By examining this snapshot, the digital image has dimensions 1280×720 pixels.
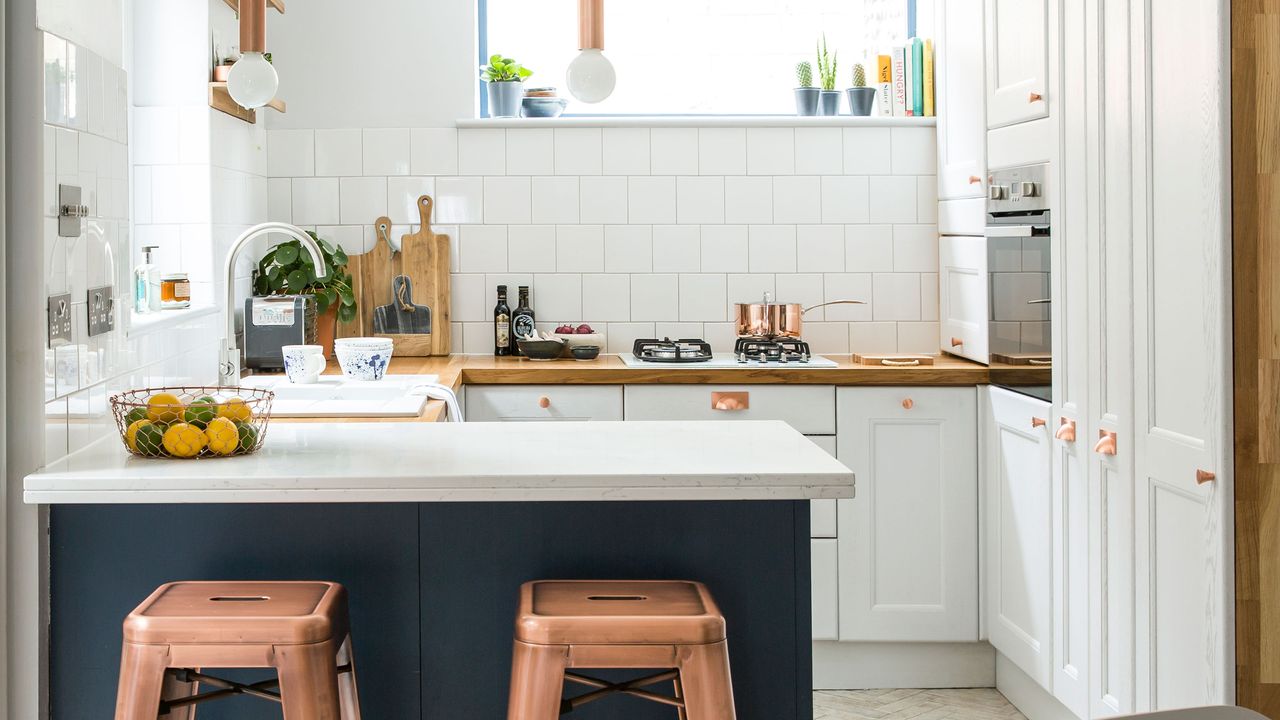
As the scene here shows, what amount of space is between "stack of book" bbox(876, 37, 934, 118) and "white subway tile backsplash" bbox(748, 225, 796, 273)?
1.84 ft

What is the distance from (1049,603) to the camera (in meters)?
3.30

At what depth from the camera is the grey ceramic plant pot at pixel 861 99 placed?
438cm

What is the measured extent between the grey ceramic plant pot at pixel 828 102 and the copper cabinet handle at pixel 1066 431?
5.50ft

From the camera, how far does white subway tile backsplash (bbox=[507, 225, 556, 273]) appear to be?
14.4 ft

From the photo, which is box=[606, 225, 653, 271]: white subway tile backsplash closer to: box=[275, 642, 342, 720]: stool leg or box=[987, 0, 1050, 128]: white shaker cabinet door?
box=[987, 0, 1050, 128]: white shaker cabinet door

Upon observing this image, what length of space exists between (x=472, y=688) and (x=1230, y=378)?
1.49 metres

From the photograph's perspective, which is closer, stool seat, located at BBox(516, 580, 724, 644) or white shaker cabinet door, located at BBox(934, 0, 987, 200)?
stool seat, located at BBox(516, 580, 724, 644)

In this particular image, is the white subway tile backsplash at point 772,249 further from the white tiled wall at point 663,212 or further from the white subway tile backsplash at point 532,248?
the white subway tile backsplash at point 532,248

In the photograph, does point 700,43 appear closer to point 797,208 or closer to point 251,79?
point 797,208

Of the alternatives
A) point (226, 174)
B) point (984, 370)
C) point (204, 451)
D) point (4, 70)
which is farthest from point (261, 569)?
point (984, 370)

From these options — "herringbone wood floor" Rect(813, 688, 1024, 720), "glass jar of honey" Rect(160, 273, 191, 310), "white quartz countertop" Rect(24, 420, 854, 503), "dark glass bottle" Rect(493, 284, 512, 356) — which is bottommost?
"herringbone wood floor" Rect(813, 688, 1024, 720)

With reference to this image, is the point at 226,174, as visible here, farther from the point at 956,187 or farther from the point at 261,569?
the point at 956,187

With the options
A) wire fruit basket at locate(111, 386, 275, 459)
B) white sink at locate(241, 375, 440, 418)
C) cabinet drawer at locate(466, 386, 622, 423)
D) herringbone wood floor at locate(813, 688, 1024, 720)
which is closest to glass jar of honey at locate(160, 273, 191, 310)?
white sink at locate(241, 375, 440, 418)

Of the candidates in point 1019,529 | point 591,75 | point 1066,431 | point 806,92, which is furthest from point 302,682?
point 806,92
